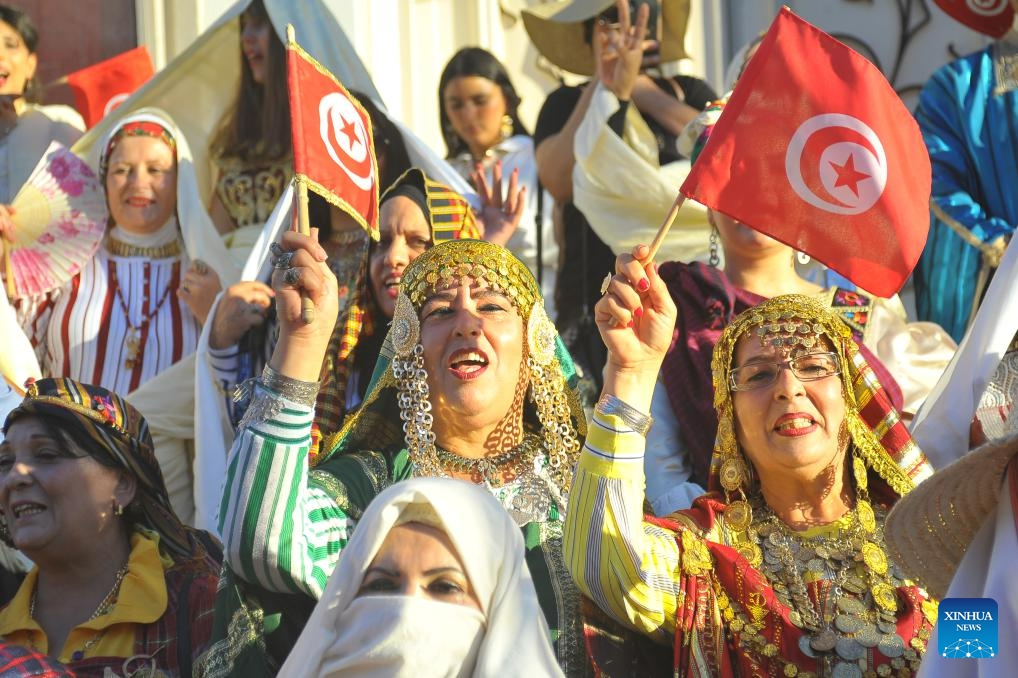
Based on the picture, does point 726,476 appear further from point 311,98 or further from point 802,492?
point 311,98

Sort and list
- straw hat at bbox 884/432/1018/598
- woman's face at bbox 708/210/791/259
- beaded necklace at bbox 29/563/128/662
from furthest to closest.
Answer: woman's face at bbox 708/210/791/259 → beaded necklace at bbox 29/563/128/662 → straw hat at bbox 884/432/1018/598

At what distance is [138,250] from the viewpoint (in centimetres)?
681

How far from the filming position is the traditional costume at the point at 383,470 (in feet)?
14.1

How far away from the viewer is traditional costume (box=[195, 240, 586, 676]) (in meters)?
4.30

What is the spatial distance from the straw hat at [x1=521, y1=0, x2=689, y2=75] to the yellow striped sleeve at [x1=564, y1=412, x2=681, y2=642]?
3256 mm

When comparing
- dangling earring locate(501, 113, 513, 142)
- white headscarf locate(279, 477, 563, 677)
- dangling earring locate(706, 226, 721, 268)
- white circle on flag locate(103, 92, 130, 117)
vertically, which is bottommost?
white headscarf locate(279, 477, 563, 677)

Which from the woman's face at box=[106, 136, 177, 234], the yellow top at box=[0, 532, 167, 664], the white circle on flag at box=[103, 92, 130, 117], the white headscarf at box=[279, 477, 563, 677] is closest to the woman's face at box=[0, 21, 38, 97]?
the white circle on flag at box=[103, 92, 130, 117]

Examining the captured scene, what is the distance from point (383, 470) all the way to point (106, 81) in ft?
13.9

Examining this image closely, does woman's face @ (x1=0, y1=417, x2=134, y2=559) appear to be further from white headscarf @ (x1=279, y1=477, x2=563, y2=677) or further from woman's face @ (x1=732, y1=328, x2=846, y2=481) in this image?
woman's face @ (x1=732, y1=328, x2=846, y2=481)

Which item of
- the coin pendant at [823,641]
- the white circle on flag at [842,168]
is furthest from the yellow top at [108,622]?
the white circle on flag at [842,168]

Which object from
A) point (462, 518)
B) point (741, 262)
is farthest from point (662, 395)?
point (462, 518)

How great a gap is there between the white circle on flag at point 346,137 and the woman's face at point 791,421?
1167mm

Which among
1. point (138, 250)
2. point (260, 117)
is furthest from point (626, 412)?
point (260, 117)

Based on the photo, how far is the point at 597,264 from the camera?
22.8 feet
